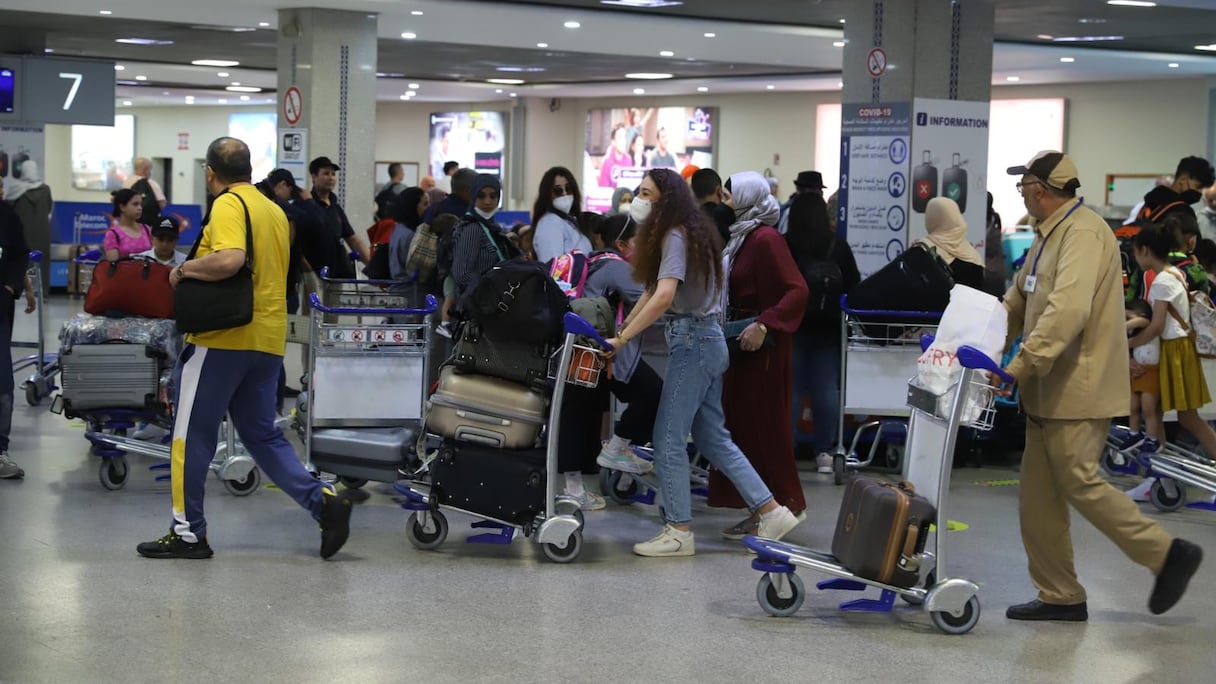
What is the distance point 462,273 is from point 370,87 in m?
7.78

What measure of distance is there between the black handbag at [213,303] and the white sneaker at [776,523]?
228cm

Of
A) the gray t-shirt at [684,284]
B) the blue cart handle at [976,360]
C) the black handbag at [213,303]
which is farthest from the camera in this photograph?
the gray t-shirt at [684,284]

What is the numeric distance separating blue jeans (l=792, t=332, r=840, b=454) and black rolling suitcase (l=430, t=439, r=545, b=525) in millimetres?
2929

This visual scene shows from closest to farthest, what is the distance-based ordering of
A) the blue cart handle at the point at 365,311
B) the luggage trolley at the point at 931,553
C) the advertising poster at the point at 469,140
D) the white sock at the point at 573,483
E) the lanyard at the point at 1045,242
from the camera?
the luggage trolley at the point at 931,553
the lanyard at the point at 1045,242
the blue cart handle at the point at 365,311
the white sock at the point at 573,483
the advertising poster at the point at 469,140

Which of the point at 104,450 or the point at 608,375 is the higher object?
the point at 608,375

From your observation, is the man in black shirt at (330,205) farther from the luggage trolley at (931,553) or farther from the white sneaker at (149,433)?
the luggage trolley at (931,553)

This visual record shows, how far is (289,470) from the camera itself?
5.84 metres

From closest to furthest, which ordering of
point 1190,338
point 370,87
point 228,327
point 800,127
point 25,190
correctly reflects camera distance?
point 228,327 → point 1190,338 → point 370,87 → point 25,190 → point 800,127

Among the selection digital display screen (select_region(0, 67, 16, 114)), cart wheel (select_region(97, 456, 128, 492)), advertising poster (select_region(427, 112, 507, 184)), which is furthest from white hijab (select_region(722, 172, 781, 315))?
advertising poster (select_region(427, 112, 507, 184))

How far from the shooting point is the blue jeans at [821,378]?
27.4 feet

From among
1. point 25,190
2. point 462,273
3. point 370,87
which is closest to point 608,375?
point 462,273

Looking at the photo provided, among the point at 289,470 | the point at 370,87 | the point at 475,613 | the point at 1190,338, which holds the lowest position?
the point at 475,613

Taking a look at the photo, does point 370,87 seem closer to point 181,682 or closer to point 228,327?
point 228,327

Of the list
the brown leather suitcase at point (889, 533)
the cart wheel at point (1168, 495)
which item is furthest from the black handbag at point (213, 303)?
the cart wheel at point (1168, 495)
